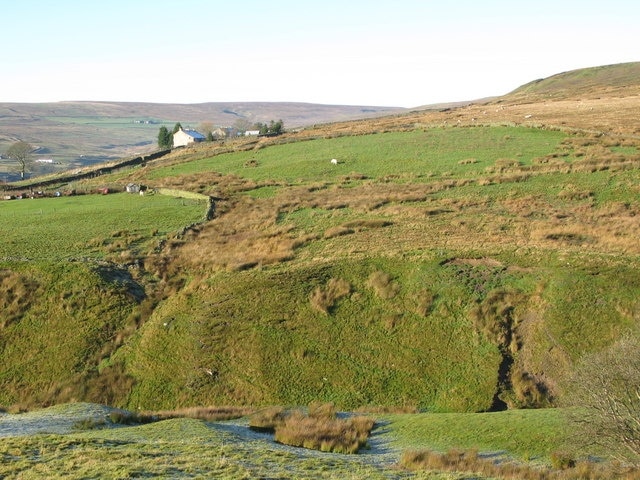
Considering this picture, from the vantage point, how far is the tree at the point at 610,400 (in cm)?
1800

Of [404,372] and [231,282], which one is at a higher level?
[231,282]

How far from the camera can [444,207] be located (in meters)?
50.9

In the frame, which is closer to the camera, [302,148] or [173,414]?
[173,414]

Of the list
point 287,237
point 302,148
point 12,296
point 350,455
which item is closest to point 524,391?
point 350,455

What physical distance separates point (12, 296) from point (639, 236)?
39538 mm

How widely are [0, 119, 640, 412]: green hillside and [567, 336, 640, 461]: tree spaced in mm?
7435

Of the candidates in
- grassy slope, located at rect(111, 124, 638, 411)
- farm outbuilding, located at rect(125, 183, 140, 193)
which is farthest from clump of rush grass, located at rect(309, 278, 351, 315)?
farm outbuilding, located at rect(125, 183, 140, 193)

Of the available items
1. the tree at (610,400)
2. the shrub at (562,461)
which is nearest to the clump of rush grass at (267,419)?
the shrub at (562,461)

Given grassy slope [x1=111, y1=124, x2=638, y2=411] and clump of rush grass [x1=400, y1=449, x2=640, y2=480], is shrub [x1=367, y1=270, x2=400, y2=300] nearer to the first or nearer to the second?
grassy slope [x1=111, y1=124, x2=638, y2=411]

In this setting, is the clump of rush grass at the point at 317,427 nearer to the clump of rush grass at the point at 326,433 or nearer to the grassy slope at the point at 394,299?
the clump of rush grass at the point at 326,433

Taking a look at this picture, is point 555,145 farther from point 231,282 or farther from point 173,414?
point 173,414

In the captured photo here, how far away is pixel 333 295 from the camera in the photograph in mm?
34812

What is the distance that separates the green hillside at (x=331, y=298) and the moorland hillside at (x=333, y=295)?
0.11 metres

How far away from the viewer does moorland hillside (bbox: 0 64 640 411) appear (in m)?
29.4
